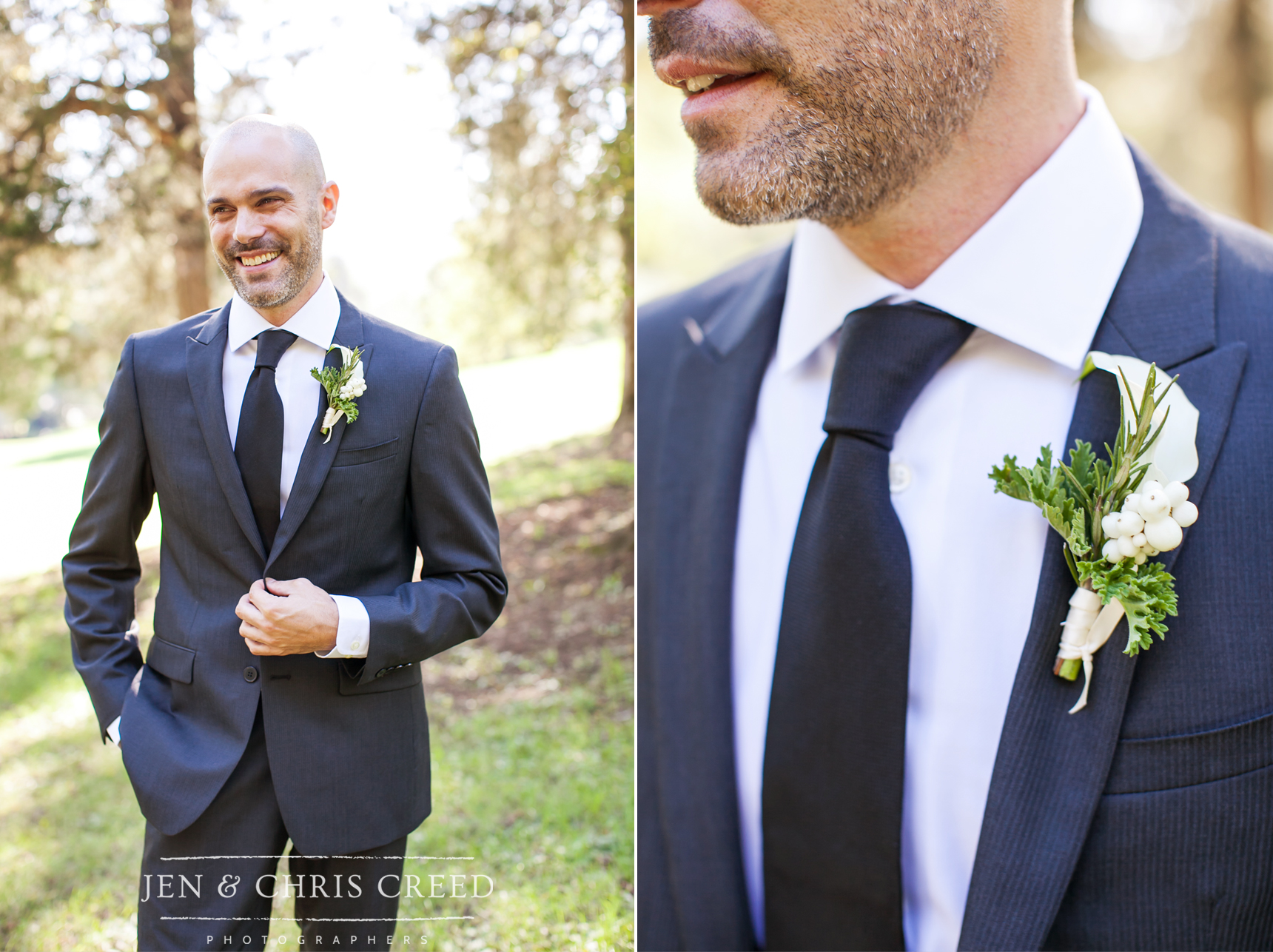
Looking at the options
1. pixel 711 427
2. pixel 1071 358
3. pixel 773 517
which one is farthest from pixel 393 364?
pixel 1071 358

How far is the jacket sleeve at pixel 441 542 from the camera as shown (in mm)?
1729

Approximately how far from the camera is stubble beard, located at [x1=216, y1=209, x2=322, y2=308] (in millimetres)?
1766

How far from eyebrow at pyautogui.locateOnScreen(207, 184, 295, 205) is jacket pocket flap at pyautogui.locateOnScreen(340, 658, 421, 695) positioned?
3.37ft

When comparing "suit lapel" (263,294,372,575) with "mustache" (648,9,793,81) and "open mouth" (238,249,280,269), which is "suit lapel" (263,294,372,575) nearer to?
"open mouth" (238,249,280,269)

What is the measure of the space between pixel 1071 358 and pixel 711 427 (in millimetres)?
804

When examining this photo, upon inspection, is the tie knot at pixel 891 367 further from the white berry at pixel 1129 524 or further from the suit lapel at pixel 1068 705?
the white berry at pixel 1129 524

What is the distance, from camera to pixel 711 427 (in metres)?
2.03

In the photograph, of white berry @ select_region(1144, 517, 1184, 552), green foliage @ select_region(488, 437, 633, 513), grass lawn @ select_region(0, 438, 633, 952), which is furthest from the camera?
green foliage @ select_region(488, 437, 633, 513)

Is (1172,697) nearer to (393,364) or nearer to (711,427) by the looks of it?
(711,427)

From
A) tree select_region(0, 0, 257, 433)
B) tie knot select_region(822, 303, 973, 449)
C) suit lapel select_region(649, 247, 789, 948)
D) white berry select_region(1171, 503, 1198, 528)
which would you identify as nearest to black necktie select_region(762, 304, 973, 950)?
tie knot select_region(822, 303, 973, 449)

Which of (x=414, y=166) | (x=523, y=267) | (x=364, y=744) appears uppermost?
(x=414, y=166)

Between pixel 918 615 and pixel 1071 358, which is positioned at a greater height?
pixel 1071 358

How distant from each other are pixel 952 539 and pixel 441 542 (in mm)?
1091

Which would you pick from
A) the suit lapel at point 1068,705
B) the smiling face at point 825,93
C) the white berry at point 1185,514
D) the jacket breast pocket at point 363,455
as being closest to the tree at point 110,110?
the jacket breast pocket at point 363,455
